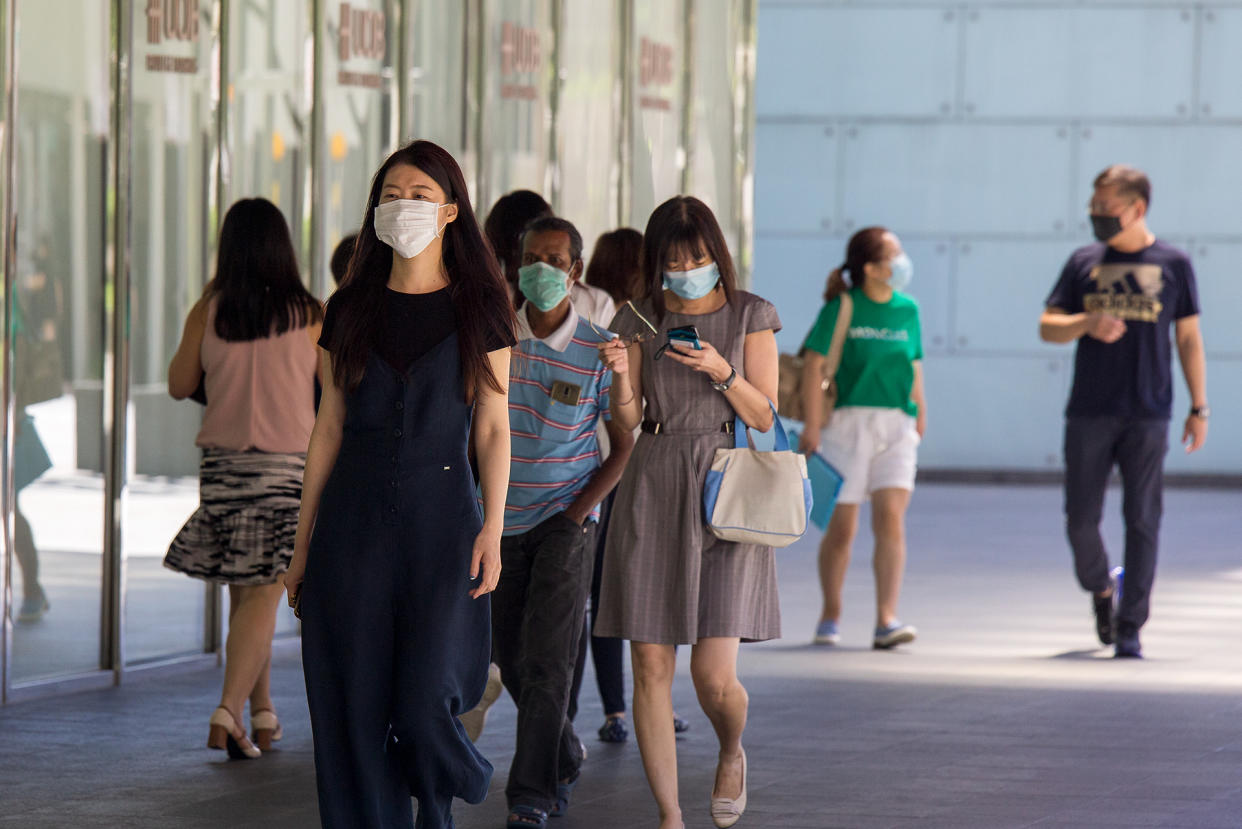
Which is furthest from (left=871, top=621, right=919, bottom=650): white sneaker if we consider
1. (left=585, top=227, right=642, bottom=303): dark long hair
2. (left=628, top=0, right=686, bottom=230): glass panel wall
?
(left=628, top=0, right=686, bottom=230): glass panel wall

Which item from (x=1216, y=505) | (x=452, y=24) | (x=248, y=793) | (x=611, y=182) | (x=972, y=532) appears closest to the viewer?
(x=248, y=793)

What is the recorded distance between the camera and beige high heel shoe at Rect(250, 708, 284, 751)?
285 inches

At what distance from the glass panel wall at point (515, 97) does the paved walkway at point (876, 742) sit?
3.09 metres

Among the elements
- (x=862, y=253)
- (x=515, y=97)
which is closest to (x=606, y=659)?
(x=862, y=253)

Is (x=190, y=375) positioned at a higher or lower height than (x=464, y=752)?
higher

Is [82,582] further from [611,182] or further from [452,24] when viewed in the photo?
[611,182]

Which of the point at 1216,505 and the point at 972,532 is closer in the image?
the point at 972,532

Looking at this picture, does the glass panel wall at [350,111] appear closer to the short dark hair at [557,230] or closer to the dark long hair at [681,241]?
the short dark hair at [557,230]

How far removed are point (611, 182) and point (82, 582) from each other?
5.87 meters

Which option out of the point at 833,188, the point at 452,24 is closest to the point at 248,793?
the point at 452,24

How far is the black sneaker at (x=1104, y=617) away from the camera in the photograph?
991 cm

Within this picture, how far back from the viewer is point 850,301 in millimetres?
10031

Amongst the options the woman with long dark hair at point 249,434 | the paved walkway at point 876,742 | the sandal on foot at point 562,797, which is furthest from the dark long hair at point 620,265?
the sandal on foot at point 562,797

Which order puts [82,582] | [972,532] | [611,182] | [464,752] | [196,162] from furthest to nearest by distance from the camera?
[972,532] → [611,182] → [196,162] → [82,582] → [464,752]
